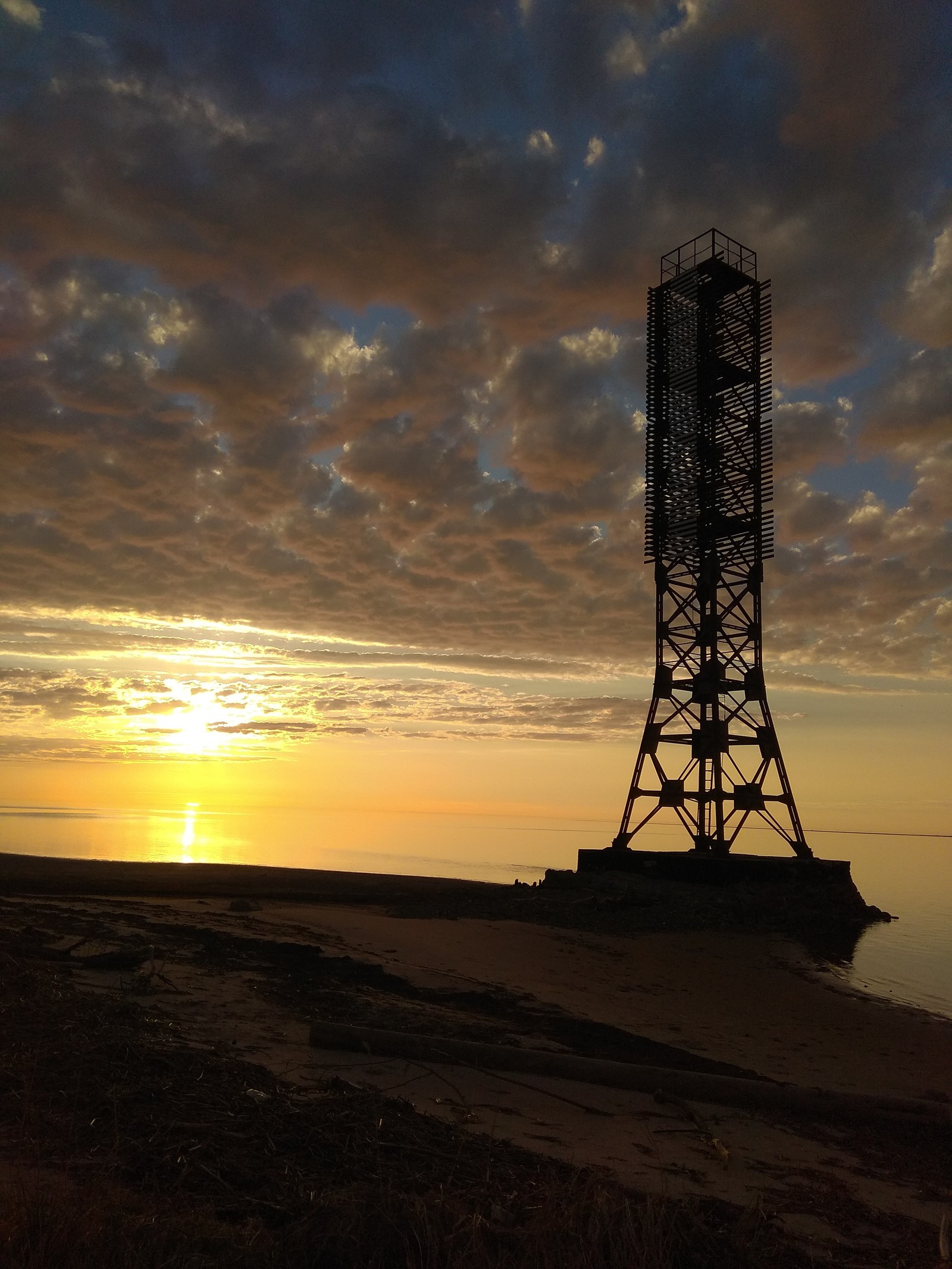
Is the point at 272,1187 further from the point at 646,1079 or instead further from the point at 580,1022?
the point at 580,1022

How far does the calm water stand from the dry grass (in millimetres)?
16203

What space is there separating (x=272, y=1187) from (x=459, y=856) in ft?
249

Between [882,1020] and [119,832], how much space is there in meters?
87.9

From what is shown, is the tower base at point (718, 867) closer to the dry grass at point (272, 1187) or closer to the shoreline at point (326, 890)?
the shoreline at point (326, 890)

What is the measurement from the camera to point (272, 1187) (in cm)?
481

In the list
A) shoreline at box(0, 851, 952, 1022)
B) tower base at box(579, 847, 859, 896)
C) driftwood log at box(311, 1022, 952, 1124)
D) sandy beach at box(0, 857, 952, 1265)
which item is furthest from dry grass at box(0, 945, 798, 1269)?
tower base at box(579, 847, 859, 896)

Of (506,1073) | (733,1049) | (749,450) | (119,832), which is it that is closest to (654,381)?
(749,450)

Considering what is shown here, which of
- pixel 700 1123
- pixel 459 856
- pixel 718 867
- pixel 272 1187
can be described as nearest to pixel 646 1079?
pixel 700 1123

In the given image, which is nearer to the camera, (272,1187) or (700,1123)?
(272,1187)

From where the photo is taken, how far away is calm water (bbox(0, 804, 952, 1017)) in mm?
24328

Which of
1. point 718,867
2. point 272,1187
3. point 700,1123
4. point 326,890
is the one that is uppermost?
point 718,867

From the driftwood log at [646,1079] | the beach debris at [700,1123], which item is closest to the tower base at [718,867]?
the driftwood log at [646,1079]

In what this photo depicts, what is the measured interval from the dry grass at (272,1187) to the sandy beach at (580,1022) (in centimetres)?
75

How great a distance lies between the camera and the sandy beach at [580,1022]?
634 centimetres
